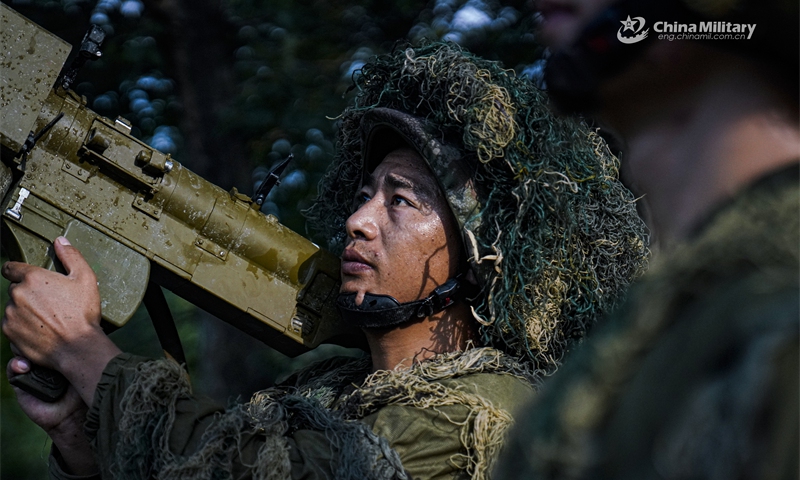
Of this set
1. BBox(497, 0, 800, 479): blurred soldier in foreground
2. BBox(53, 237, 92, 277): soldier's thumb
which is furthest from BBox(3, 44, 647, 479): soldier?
BBox(497, 0, 800, 479): blurred soldier in foreground

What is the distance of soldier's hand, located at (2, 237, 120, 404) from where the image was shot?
7.28ft

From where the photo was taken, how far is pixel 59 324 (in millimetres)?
2275

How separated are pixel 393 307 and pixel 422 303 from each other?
0.30 ft

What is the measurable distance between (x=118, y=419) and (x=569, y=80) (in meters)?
1.41

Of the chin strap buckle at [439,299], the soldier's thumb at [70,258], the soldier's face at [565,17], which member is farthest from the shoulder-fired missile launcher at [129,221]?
the soldier's face at [565,17]

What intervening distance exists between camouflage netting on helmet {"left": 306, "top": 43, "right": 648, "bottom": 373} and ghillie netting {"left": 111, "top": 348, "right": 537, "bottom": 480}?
0.65 ft

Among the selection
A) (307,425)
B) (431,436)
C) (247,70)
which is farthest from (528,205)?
(247,70)

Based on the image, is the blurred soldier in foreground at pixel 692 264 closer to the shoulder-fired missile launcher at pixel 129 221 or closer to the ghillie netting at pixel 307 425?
the ghillie netting at pixel 307 425

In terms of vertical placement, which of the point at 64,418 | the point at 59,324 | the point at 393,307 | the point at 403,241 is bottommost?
the point at 64,418

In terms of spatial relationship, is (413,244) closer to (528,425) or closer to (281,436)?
(281,436)

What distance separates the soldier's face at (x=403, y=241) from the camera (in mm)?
2564

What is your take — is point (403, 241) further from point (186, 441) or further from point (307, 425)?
point (186, 441)

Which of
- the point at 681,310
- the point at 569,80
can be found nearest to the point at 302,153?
the point at 569,80
